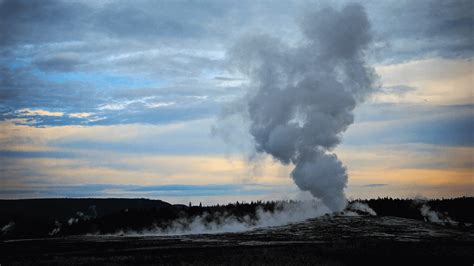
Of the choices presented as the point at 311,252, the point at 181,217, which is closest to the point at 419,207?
the point at 181,217

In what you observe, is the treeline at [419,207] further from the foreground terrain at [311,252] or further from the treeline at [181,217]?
the foreground terrain at [311,252]

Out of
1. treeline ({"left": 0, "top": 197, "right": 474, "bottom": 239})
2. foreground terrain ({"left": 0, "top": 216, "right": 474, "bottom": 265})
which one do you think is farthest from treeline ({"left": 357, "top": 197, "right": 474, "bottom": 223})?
foreground terrain ({"left": 0, "top": 216, "right": 474, "bottom": 265})

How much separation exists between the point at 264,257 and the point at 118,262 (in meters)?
12.0

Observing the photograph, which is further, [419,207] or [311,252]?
[419,207]

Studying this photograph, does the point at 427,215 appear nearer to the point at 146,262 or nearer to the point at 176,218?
the point at 176,218

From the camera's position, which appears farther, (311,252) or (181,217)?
(181,217)

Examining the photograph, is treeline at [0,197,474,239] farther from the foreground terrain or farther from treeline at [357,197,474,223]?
the foreground terrain

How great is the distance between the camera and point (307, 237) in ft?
209

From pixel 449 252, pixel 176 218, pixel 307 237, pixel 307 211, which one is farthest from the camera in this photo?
pixel 176 218

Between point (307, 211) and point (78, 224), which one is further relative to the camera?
point (78, 224)

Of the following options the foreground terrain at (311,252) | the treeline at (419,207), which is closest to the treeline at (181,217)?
the treeline at (419,207)

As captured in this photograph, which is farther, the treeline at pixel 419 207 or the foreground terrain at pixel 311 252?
the treeline at pixel 419 207

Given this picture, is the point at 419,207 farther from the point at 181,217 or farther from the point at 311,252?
the point at 311,252

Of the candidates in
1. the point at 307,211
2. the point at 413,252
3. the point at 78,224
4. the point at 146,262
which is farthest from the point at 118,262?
the point at 78,224
